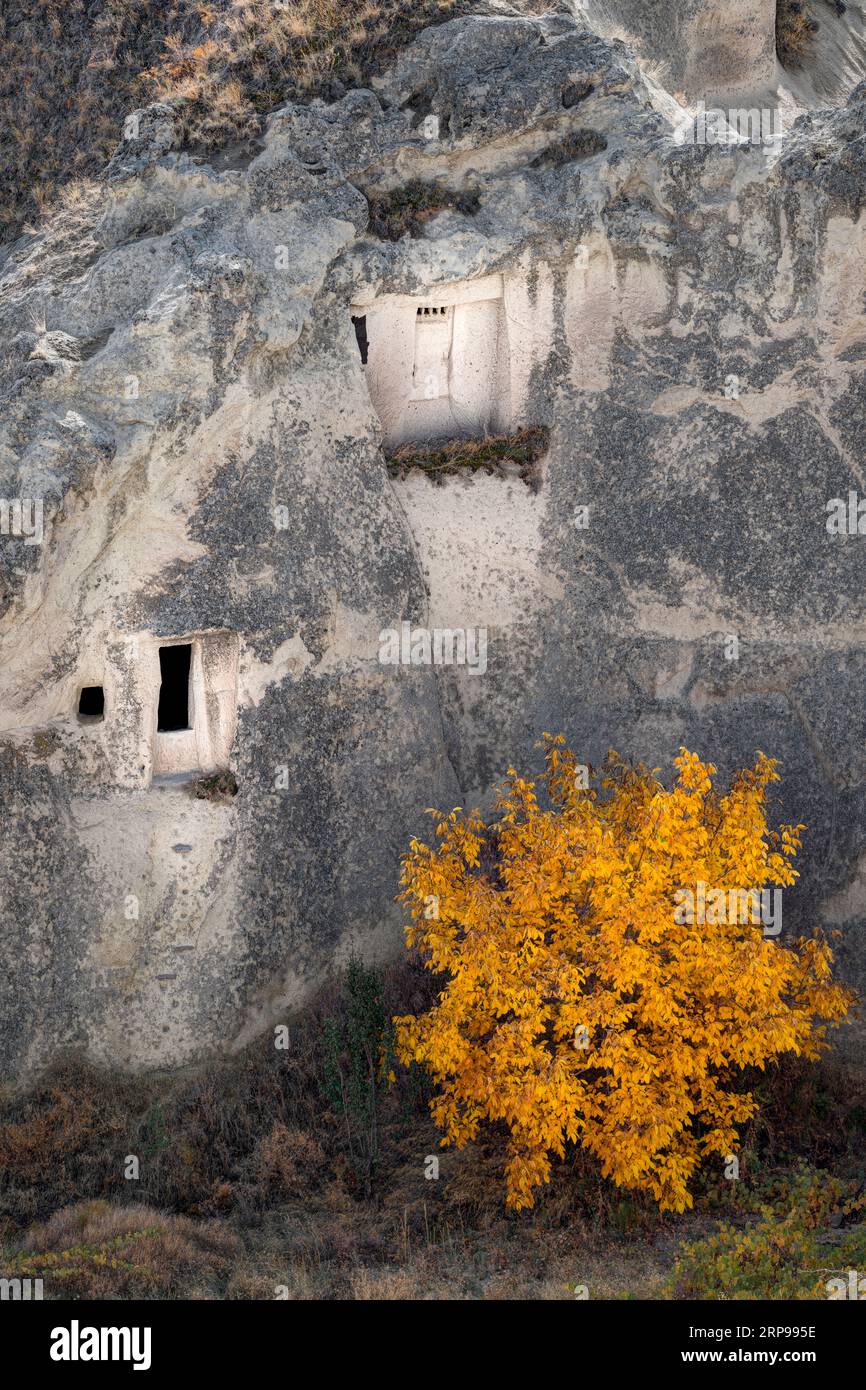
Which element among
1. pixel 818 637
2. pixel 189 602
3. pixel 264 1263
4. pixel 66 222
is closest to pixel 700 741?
pixel 818 637

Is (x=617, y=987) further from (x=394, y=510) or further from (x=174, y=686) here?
(x=174, y=686)

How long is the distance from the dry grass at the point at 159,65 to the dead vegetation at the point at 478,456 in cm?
419

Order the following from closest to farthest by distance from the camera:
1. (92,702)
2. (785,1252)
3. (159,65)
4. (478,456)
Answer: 1. (785,1252)
2. (92,702)
3. (478,456)
4. (159,65)

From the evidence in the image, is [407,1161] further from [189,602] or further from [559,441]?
[559,441]

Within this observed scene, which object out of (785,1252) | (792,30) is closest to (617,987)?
(785,1252)

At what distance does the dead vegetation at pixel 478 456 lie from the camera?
1838 centimetres

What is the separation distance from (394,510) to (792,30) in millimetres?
14983

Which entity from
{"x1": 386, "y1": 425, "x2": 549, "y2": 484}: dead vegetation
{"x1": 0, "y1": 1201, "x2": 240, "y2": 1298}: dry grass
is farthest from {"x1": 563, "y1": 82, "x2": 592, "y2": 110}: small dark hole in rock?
{"x1": 0, "y1": 1201, "x2": 240, "y2": 1298}: dry grass

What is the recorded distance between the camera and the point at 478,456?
18.5 meters

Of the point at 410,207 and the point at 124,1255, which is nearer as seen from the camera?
the point at 124,1255

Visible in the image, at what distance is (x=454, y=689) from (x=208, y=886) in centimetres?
396

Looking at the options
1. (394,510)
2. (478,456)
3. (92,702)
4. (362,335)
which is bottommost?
(92,702)

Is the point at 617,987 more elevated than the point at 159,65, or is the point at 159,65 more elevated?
the point at 159,65

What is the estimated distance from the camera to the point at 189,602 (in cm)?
1677
